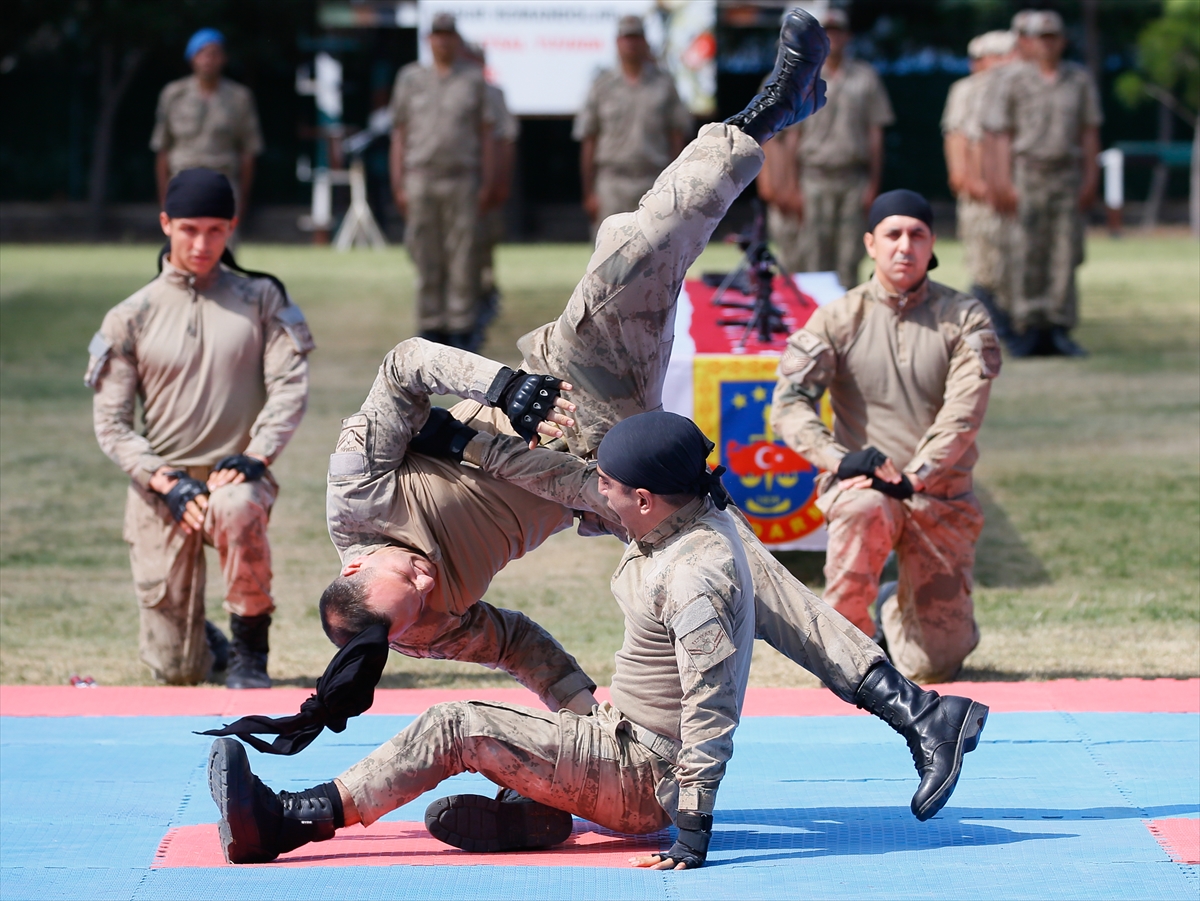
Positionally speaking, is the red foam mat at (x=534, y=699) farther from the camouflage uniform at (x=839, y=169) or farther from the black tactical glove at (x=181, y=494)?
the camouflage uniform at (x=839, y=169)

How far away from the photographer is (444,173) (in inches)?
501

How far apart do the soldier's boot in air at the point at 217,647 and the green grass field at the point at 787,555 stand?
0.19 m

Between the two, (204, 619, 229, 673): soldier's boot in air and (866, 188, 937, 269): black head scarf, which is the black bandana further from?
(866, 188, 937, 269): black head scarf

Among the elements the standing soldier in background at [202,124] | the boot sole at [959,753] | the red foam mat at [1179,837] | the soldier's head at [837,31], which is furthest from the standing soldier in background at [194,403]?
the standing soldier in background at [202,124]

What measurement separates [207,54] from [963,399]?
31.0ft

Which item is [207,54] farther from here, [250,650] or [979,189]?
[250,650]

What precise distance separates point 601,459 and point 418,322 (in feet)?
30.6

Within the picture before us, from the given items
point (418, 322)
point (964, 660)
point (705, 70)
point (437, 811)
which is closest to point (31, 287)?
point (418, 322)

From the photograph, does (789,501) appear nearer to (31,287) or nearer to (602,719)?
(602,719)

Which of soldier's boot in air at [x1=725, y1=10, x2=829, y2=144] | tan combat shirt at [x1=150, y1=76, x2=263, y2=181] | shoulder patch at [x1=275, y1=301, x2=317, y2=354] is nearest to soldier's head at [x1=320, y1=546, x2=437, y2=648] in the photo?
soldier's boot in air at [x1=725, y1=10, x2=829, y2=144]

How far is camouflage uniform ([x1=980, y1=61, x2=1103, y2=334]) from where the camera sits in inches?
486

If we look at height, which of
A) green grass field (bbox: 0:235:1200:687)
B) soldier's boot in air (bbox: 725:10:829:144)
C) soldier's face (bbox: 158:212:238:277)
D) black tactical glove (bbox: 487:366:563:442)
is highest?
soldier's boot in air (bbox: 725:10:829:144)

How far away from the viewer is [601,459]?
391cm

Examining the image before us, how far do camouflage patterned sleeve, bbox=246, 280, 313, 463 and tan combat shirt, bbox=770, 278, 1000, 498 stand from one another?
1.67 meters
